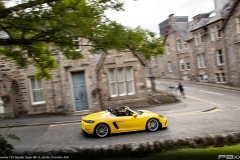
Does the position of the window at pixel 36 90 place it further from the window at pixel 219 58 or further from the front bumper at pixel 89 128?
the window at pixel 219 58

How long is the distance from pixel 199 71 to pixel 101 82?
70.6 feet

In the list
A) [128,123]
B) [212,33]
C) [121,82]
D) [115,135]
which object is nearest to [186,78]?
[212,33]

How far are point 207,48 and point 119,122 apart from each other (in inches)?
1008

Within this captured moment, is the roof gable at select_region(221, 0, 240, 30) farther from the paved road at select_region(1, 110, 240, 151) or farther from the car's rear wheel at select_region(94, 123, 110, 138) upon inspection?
the car's rear wheel at select_region(94, 123, 110, 138)

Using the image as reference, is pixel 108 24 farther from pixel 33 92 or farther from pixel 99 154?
pixel 33 92

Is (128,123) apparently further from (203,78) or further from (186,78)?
(186,78)

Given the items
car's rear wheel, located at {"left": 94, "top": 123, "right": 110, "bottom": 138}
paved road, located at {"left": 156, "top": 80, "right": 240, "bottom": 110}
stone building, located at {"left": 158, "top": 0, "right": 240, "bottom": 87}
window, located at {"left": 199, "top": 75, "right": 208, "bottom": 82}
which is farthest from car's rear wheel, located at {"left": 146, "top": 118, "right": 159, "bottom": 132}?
window, located at {"left": 199, "top": 75, "right": 208, "bottom": 82}

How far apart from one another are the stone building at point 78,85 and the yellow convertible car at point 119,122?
6.81 metres

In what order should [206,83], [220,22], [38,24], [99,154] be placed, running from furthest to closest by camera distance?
[206,83] → [220,22] → [38,24] → [99,154]

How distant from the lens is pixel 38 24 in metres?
6.35

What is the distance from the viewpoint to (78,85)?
17.1 metres

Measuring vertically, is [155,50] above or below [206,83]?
above

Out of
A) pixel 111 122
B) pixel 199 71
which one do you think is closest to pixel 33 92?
pixel 111 122

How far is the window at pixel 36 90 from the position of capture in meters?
→ 16.6
